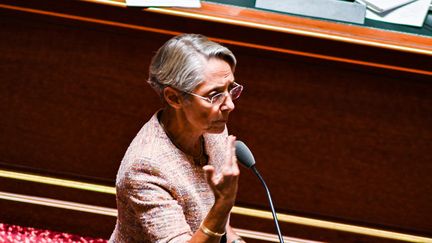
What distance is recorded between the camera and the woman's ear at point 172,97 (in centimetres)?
162

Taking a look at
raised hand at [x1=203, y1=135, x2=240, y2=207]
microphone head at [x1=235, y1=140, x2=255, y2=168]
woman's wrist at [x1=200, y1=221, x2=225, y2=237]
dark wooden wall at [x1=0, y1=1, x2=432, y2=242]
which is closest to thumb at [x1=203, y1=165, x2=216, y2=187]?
raised hand at [x1=203, y1=135, x2=240, y2=207]

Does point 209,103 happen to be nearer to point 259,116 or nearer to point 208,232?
point 208,232

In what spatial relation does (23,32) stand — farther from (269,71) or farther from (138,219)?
(138,219)

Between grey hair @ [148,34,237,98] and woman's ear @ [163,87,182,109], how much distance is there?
0.02m

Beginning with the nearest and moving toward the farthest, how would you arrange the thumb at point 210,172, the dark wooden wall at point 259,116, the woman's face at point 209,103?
1. the thumb at point 210,172
2. the woman's face at point 209,103
3. the dark wooden wall at point 259,116

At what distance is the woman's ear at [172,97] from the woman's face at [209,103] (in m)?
0.02

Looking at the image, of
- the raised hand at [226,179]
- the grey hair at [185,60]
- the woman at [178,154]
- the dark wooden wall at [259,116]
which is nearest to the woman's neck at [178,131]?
the woman at [178,154]

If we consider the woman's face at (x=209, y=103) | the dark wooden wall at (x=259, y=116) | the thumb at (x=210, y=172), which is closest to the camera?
the thumb at (x=210, y=172)

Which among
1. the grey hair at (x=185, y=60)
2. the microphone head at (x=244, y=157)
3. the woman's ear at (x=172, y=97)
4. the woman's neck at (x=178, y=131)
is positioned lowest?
the microphone head at (x=244, y=157)

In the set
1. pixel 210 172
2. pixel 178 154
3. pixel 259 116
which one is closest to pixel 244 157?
pixel 178 154

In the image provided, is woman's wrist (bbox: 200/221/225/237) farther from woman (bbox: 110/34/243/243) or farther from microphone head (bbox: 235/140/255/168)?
microphone head (bbox: 235/140/255/168)

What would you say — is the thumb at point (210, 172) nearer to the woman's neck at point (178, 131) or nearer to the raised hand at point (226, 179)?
the raised hand at point (226, 179)

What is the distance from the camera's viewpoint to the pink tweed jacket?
5.12ft

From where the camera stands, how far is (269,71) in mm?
2363
